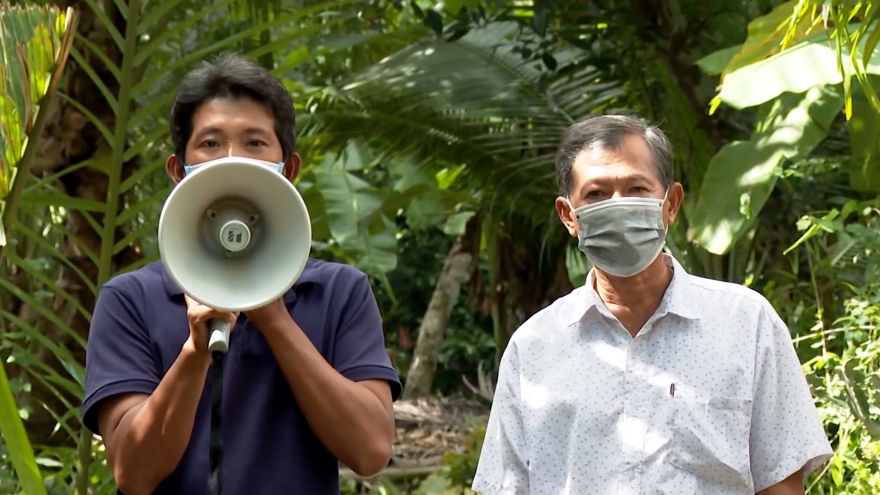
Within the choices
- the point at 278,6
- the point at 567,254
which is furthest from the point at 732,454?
the point at 567,254

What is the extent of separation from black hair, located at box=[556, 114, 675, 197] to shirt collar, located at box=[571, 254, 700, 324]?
17 centimetres

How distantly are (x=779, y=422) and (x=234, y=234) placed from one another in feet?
3.27

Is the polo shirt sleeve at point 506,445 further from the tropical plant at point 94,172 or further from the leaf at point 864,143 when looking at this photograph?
the leaf at point 864,143

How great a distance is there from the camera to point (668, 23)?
5141mm

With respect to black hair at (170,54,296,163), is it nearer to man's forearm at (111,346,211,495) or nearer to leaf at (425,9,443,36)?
man's forearm at (111,346,211,495)

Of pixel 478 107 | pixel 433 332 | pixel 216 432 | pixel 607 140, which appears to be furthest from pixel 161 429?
pixel 433 332

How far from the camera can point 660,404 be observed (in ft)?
7.45

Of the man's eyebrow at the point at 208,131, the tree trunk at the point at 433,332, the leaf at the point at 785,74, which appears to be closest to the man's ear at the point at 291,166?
the man's eyebrow at the point at 208,131

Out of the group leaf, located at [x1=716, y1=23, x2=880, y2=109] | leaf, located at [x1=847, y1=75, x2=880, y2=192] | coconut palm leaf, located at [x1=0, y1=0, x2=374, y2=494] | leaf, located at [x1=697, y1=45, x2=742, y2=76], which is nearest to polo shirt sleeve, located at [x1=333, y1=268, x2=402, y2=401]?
coconut palm leaf, located at [x1=0, y1=0, x2=374, y2=494]

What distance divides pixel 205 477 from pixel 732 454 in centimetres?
89

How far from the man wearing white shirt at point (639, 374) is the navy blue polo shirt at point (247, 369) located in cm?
34

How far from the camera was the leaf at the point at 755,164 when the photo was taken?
157 inches

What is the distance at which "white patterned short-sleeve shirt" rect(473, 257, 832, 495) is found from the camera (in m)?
2.23

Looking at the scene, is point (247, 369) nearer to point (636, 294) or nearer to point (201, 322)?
point (201, 322)
